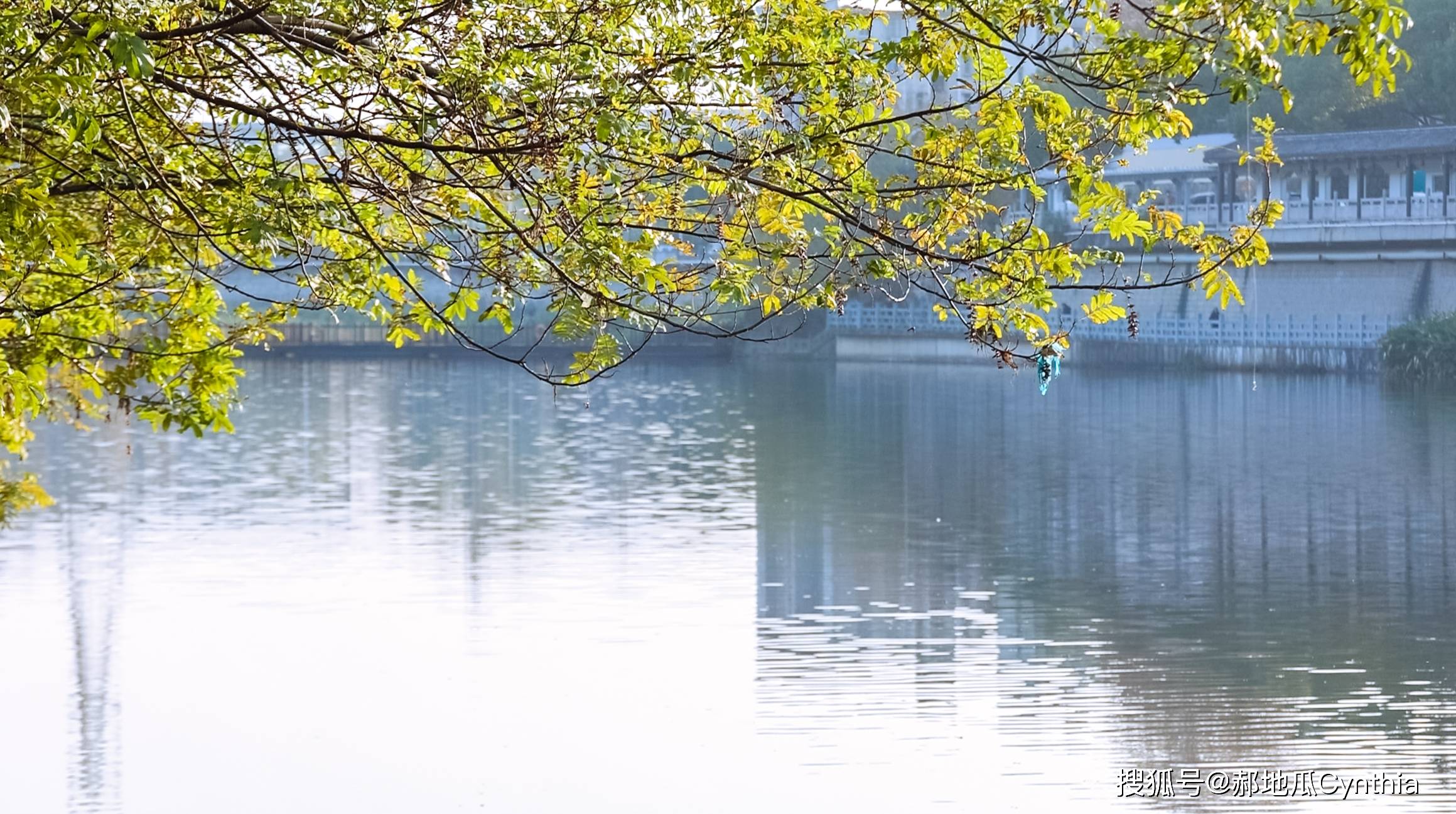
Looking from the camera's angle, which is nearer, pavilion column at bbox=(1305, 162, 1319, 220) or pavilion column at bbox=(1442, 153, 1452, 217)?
pavilion column at bbox=(1442, 153, 1452, 217)

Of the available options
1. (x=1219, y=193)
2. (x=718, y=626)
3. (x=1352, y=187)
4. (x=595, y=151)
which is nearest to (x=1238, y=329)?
(x=1352, y=187)

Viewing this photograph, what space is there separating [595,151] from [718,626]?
7.43 meters

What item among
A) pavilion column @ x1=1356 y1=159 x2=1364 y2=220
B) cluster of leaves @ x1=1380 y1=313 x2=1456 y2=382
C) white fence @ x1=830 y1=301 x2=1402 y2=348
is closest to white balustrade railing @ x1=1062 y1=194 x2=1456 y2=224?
pavilion column @ x1=1356 y1=159 x2=1364 y2=220

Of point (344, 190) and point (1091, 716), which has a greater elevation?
point (344, 190)

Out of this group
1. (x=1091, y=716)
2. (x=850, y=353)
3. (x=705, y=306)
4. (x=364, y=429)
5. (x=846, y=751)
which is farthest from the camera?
(x=850, y=353)

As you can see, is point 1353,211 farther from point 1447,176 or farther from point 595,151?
point 595,151

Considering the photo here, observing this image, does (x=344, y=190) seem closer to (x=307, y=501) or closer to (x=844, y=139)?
(x=844, y=139)

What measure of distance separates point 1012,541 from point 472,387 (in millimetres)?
27037

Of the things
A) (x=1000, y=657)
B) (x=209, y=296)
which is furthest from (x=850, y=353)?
(x=209, y=296)

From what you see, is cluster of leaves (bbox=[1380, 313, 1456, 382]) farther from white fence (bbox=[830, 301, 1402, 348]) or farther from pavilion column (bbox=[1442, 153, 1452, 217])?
pavilion column (bbox=[1442, 153, 1452, 217])

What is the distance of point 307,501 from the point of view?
21.4 m

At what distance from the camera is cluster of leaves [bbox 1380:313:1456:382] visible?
42094 millimetres

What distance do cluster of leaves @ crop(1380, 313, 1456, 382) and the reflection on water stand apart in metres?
16.1

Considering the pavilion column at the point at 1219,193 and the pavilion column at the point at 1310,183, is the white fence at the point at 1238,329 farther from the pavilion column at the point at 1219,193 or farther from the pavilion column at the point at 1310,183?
the pavilion column at the point at 1310,183
